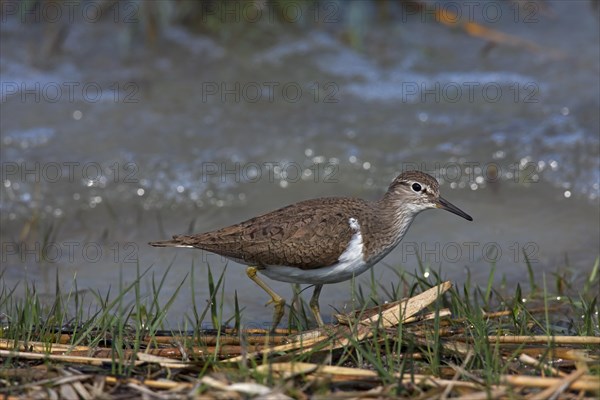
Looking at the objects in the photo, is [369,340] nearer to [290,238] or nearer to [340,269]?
[340,269]

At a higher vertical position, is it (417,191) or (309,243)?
(417,191)

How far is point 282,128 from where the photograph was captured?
10047 mm

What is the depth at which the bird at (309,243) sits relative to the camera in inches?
229

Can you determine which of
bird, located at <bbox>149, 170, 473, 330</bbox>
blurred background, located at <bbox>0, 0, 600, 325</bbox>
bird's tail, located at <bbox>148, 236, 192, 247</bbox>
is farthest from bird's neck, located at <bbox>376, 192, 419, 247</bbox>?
bird's tail, located at <bbox>148, 236, 192, 247</bbox>

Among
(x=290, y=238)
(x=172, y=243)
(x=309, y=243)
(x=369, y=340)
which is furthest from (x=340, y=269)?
(x=172, y=243)

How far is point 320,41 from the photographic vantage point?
A: 11.7 meters

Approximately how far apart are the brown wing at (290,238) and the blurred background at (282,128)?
0.83 m

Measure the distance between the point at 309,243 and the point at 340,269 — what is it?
261 mm

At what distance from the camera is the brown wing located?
228 inches

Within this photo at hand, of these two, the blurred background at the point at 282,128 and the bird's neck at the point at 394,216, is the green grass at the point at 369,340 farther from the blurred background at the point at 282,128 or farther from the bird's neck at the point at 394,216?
the blurred background at the point at 282,128

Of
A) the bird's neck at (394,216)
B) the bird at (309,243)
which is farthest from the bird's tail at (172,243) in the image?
the bird's neck at (394,216)

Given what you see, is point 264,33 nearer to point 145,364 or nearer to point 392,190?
point 392,190

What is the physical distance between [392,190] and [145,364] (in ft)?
8.30

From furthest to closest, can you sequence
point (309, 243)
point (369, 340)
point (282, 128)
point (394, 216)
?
point (282, 128) → point (394, 216) → point (309, 243) → point (369, 340)
